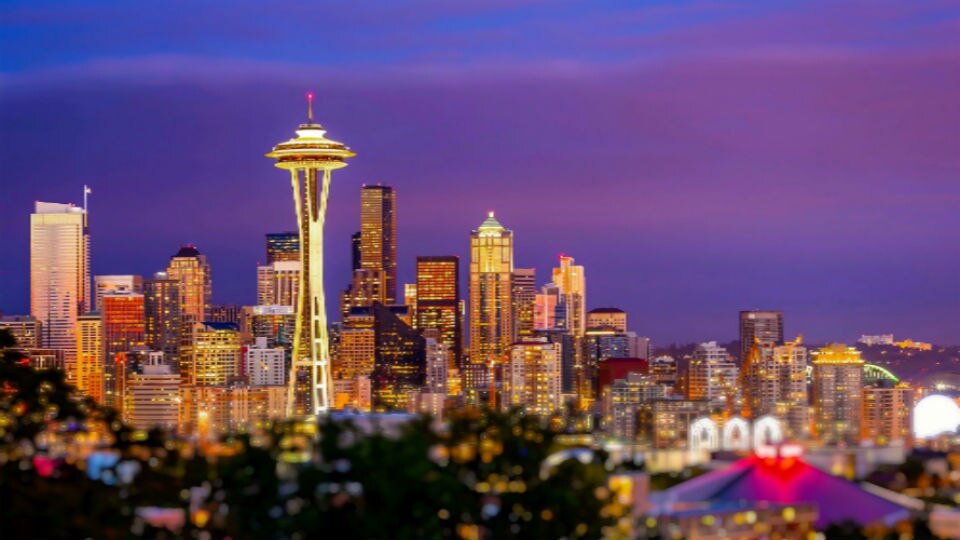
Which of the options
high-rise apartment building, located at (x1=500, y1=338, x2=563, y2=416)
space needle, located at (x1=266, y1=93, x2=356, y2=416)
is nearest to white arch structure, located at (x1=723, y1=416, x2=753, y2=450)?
space needle, located at (x1=266, y1=93, x2=356, y2=416)

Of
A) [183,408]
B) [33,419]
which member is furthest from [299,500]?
[183,408]

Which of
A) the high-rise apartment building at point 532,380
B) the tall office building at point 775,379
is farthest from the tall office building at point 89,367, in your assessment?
the tall office building at point 775,379

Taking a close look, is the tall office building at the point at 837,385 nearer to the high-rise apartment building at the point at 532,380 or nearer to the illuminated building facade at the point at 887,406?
the illuminated building facade at the point at 887,406

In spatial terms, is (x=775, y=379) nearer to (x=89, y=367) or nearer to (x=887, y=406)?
(x=887, y=406)

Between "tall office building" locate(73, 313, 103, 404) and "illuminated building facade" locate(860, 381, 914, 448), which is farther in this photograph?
"tall office building" locate(73, 313, 103, 404)

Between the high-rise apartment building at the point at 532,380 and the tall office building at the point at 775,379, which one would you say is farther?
the high-rise apartment building at the point at 532,380

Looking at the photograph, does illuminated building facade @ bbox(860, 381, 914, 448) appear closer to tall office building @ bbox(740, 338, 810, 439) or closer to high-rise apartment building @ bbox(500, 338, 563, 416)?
tall office building @ bbox(740, 338, 810, 439)
